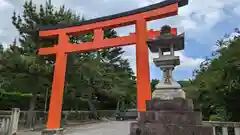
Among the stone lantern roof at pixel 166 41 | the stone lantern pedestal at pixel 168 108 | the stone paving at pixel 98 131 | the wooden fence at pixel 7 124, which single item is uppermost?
the stone lantern roof at pixel 166 41

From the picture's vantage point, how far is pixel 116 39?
884 centimetres

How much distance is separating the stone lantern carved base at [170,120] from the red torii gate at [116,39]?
2.02 metres

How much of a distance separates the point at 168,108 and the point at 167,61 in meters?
1.42

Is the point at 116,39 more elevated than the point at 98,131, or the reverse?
the point at 116,39

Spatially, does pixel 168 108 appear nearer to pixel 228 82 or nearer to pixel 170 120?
pixel 170 120

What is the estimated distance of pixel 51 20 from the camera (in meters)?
13.6

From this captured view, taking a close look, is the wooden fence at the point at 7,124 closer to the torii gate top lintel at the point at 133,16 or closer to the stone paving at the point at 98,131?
the stone paving at the point at 98,131

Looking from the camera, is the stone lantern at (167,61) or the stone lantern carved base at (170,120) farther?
the stone lantern at (167,61)

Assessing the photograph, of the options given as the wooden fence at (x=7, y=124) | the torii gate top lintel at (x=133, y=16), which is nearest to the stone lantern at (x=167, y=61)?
the torii gate top lintel at (x=133, y=16)

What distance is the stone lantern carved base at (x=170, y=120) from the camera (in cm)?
469

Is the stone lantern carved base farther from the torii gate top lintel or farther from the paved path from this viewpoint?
the paved path

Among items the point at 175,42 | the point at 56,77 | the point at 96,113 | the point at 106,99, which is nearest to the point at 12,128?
the point at 56,77

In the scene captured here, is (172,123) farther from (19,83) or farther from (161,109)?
(19,83)

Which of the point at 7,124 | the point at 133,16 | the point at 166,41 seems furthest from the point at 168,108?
the point at 7,124
